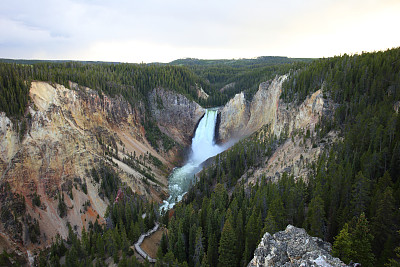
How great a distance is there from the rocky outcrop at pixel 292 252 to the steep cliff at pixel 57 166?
34984mm

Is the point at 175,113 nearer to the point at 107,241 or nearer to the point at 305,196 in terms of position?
the point at 107,241

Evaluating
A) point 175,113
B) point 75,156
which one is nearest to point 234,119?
point 175,113

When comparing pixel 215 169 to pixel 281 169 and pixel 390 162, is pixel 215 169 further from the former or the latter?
pixel 390 162

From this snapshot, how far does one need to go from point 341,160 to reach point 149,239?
2605 cm

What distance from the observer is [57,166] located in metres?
45.3

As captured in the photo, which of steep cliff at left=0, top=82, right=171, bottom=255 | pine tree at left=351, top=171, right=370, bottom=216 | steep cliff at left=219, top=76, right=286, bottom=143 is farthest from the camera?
steep cliff at left=219, top=76, right=286, bottom=143

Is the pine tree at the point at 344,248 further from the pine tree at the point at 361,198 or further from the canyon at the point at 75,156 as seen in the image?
the canyon at the point at 75,156

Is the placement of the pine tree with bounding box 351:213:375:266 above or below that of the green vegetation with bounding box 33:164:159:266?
above

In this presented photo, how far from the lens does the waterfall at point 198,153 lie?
2441 inches

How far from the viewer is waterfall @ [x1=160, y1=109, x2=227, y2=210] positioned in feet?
203

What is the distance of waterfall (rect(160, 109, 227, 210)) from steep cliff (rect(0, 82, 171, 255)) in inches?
147

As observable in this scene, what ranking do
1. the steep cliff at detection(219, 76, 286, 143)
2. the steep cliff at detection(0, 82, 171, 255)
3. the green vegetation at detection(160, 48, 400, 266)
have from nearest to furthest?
the green vegetation at detection(160, 48, 400, 266)
the steep cliff at detection(0, 82, 171, 255)
the steep cliff at detection(219, 76, 286, 143)

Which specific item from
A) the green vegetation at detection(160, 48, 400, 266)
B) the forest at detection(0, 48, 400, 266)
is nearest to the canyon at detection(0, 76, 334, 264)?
the forest at detection(0, 48, 400, 266)

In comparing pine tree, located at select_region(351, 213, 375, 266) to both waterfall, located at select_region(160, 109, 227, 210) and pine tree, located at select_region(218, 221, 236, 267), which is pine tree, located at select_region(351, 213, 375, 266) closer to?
pine tree, located at select_region(218, 221, 236, 267)
